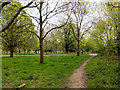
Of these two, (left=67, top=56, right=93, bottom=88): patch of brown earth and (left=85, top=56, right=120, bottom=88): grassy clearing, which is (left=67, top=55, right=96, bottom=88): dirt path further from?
(left=85, top=56, right=120, bottom=88): grassy clearing

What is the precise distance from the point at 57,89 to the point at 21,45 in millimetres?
17816

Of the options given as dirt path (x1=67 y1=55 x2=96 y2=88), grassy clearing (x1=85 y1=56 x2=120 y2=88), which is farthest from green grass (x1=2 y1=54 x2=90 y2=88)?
grassy clearing (x1=85 y1=56 x2=120 y2=88)

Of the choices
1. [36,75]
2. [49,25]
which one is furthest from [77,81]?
[49,25]

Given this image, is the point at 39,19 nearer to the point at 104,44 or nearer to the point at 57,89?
the point at 104,44

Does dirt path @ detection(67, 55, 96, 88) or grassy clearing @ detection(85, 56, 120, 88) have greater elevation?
grassy clearing @ detection(85, 56, 120, 88)

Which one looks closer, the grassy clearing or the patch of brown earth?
the grassy clearing

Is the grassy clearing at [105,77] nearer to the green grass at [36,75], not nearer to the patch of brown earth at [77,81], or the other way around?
the patch of brown earth at [77,81]

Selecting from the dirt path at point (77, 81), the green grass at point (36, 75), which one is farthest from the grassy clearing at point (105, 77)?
the green grass at point (36, 75)

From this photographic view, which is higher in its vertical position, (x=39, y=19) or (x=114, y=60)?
(x=39, y=19)

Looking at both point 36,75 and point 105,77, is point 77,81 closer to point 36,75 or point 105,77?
point 105,77

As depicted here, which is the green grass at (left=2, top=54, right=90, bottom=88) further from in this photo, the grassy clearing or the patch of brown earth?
the grassy clearing

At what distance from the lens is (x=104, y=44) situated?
28.1 feet

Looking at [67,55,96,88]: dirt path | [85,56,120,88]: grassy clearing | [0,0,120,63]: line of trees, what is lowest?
[67,55,96,88]: dirt path

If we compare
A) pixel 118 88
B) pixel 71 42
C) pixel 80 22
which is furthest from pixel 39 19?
pixel 71 42
